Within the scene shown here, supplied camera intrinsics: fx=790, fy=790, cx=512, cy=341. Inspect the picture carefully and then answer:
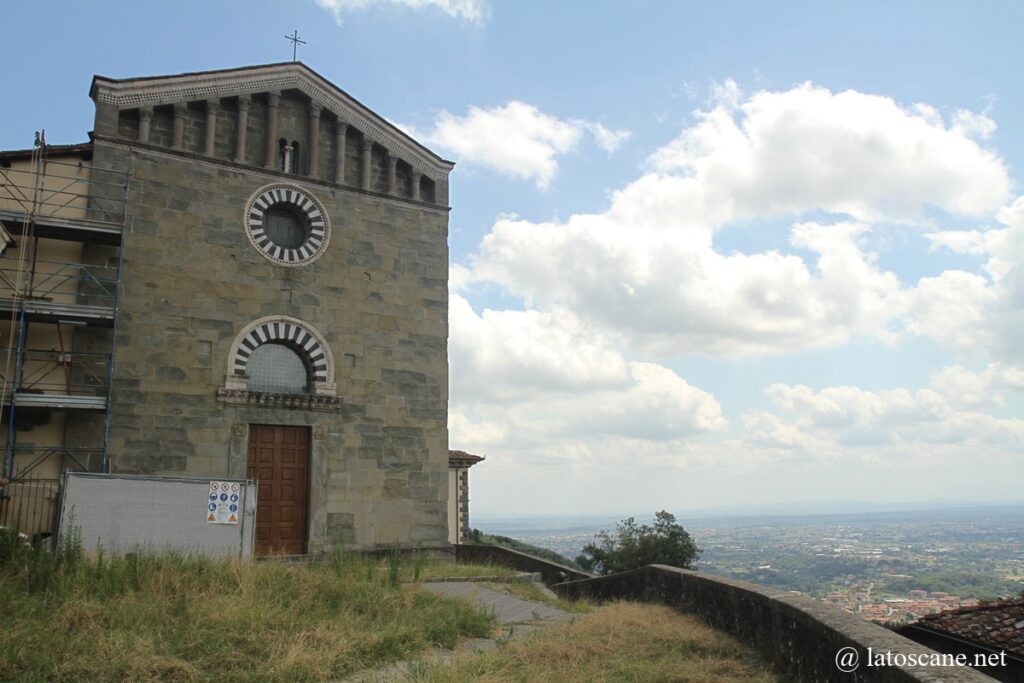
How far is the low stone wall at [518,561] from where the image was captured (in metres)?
18.2

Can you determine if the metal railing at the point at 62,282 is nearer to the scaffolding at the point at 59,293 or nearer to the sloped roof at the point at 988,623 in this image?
the scaffolding at the point at 59,293

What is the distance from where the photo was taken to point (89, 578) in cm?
948

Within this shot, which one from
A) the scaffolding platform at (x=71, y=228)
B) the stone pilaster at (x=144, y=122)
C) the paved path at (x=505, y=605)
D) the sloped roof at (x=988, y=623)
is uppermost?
the stone pilaster at (x=144, y=122)

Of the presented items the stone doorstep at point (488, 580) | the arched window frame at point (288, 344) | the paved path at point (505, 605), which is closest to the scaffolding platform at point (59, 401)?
the arched window frame at point (288, 344)

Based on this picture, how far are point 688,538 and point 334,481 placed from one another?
14209 mm

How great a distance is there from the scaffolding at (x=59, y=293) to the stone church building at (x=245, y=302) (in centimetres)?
4

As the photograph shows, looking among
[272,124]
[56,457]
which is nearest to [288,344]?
[56,457]

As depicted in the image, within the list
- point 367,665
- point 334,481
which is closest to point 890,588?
point 334,481

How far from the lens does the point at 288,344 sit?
717 inches

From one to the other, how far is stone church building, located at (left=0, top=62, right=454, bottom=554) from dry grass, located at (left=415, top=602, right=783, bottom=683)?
9.52 meters

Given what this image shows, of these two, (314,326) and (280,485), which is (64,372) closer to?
(280,485)

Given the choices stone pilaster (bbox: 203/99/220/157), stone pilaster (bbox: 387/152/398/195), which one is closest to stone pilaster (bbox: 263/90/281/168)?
stone pilaster (bbox: 203/99/220/157)

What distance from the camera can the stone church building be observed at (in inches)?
615

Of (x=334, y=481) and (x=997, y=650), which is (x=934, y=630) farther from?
(x=334, y=481)
